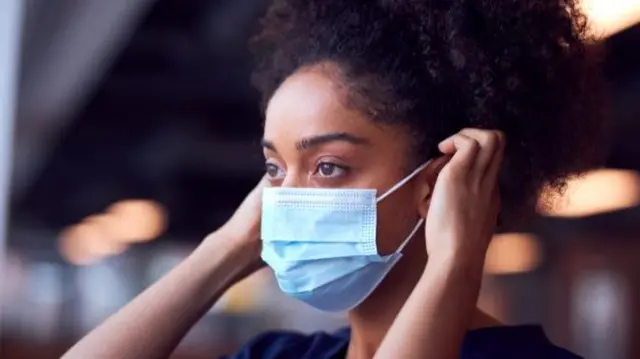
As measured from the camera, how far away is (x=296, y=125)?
5.45ft

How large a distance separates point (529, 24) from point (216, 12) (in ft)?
11.1

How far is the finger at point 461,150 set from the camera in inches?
60.6

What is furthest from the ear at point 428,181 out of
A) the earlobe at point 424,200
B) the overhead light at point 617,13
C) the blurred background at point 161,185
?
the overhead light at point 617,13

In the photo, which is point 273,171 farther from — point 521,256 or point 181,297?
point 521,256

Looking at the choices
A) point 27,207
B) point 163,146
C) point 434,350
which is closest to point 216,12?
point 163,146

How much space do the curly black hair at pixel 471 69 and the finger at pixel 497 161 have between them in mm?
60

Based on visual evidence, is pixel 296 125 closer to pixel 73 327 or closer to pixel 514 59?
pixel 514 59

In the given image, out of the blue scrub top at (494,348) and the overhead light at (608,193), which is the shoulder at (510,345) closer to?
the blue scrub top at (494,348)

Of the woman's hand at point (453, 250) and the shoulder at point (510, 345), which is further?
the shoulder at point (510, 345)

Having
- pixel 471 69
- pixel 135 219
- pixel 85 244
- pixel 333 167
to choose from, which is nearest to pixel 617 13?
pixel 471 69

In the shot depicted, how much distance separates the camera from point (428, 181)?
5.47ft

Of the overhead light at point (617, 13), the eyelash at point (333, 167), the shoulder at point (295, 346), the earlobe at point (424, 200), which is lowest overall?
the shoulder at point (295, 346)

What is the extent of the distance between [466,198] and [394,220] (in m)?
0.16

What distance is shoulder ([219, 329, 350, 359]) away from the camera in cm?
182
